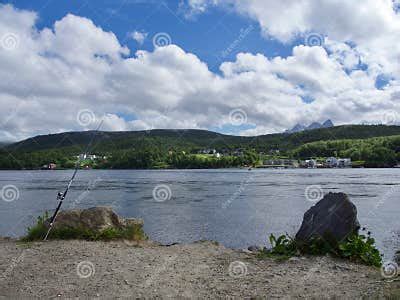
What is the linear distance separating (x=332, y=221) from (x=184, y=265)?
13.0 ft

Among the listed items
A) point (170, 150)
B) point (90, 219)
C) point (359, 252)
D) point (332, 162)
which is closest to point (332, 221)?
point (359, 252)

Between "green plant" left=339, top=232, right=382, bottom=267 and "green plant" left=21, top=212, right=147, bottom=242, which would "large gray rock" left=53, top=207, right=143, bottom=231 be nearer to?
"green plant" left=21, top=212, right=147, bottom=242

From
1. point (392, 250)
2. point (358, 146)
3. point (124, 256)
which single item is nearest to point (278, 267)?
point (124, 256)

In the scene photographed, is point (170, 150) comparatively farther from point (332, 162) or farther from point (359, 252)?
point (359, 252)

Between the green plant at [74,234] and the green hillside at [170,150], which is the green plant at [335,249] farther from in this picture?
the green hillside at [170,150]

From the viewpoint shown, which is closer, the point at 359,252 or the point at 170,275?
the point at 170,275

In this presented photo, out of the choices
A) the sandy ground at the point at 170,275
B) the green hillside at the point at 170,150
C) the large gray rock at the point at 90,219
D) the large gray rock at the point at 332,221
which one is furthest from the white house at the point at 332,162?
the sandy ground at the point at 170,275

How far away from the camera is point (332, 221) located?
9.77m

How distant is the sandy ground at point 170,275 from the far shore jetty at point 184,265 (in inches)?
0.7

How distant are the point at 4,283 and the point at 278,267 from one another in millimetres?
5266

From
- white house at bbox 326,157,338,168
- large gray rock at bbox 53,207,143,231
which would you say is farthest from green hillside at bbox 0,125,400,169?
large gray rock at bbox 53,207,143,231

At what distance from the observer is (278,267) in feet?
26.9

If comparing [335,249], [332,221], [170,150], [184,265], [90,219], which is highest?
[170,150]

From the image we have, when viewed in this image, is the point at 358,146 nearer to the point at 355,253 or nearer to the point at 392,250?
the point at 392,250
